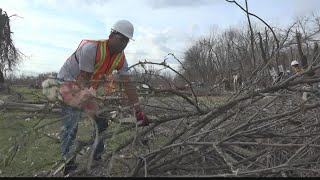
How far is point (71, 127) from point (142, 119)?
541 mm

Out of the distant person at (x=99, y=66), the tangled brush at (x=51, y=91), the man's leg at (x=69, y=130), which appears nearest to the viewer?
the tangled brush at (x=51, y=91)

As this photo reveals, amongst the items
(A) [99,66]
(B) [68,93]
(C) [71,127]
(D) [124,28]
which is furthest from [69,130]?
(D) [124,28]

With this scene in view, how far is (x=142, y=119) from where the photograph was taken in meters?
3.38

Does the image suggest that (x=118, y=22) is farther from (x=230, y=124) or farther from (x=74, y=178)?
(x=74, y=178)

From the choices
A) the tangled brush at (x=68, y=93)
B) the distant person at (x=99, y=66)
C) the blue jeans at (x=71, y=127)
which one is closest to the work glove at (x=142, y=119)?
the distant person at (x=99, y=66)

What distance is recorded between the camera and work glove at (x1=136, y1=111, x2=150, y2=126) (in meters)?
3.28

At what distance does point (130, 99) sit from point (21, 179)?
93 centimetres

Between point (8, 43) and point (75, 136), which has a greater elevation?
point (8, 43)

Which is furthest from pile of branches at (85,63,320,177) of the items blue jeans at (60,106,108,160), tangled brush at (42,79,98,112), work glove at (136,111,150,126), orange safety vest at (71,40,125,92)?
orange safety vest at (71,40,125,92)

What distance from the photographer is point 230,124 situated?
3576 mm

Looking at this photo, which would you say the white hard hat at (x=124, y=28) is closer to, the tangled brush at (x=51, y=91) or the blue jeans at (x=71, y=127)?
the blue jeans at (x=71, y=127)

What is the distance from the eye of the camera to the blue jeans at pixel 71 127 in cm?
308

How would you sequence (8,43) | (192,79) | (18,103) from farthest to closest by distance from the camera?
(8,43), (192,79), (18,103)

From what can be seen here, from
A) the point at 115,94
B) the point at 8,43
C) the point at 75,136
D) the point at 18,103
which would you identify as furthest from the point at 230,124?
the point at 8,43
